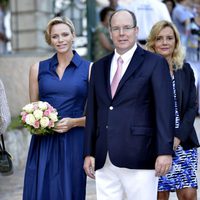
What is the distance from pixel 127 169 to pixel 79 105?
0.89 meters

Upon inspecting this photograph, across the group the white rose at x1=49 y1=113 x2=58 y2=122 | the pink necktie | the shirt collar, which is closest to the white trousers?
the pink necktie

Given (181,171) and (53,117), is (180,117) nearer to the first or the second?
(181,171)

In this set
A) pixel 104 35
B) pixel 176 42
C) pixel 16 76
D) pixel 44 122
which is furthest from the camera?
pixel 104 35

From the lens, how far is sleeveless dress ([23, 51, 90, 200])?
14.3 feet

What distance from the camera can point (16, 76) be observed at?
29.9 feet

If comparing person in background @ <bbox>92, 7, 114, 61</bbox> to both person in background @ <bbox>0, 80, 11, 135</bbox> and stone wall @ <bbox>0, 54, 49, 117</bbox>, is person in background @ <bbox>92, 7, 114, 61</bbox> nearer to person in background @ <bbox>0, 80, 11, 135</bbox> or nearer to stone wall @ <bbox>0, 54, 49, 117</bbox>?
stone wall @ <bbox>0, 54, 49, 117</bbox>

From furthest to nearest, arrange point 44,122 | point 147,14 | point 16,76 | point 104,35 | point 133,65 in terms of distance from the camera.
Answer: point 104,35, point 16,76, point 147,14, point 44,122, point 133,65

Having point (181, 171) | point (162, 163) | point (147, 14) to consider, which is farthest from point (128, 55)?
point (147, 14)

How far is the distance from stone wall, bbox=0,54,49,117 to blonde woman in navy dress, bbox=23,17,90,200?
4692 millimetres

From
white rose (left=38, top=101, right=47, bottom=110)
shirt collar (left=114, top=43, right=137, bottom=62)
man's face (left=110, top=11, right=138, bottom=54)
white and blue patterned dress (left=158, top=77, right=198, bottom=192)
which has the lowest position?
white and blue patterned dress (left=158, top=77, right=198, bottom=192)

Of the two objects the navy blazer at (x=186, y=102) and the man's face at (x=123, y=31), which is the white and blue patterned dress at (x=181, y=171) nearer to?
the navy blazer at (x=186, y=102)

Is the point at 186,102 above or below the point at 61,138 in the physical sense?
above

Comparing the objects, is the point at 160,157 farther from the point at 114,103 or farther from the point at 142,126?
the point at 114,103

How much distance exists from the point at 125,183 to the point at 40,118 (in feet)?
2.79
